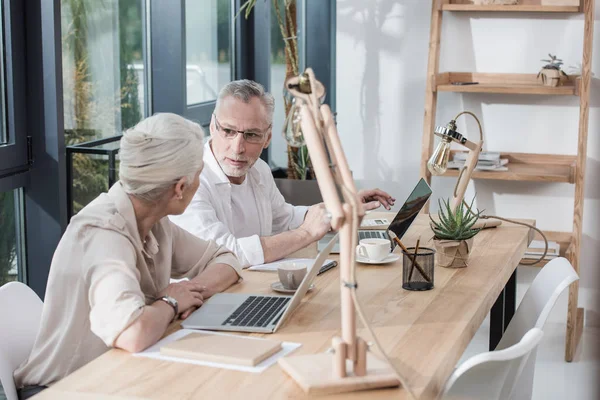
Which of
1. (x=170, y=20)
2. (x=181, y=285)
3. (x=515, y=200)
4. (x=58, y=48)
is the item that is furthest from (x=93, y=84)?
(x=515, y=200)

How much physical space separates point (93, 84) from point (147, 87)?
592mm

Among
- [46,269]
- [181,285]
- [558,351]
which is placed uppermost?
[181,285]

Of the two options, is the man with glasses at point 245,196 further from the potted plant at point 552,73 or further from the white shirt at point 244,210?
the potted plant at point 552,73

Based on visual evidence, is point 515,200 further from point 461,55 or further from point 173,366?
point 173,366

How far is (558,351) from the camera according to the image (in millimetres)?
4262

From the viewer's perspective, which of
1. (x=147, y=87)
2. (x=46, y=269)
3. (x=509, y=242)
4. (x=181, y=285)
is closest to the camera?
(x=181, y=285)

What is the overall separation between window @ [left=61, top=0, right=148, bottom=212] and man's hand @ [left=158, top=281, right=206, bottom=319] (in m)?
1.34

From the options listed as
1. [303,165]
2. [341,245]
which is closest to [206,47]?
[303,165]

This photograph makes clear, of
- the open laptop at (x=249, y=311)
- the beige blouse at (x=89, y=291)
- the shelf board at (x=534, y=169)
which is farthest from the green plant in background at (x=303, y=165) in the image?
the beige blouse at (x=89, y=291)

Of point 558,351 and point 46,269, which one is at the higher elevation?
point 46,269

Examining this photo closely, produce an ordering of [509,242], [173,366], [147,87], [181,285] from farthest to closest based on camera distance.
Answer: [147,87], [509,242], [181,285], [173,366]

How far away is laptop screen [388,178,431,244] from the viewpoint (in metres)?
2.80

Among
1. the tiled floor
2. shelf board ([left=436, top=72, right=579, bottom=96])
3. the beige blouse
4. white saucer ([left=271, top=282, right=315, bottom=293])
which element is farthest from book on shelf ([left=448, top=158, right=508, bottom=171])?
the beige blouse

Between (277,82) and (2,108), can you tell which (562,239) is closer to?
(277,82)
